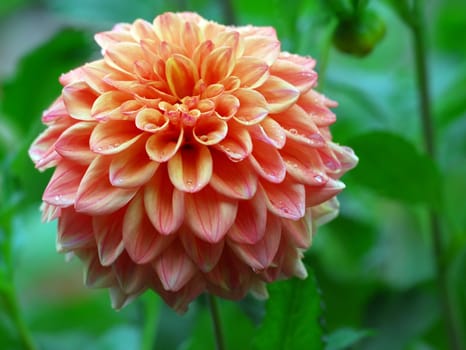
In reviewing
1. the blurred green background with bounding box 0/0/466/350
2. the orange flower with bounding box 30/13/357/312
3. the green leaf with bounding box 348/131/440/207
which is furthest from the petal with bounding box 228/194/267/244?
the green leaf with bounding box 348/131/440/207

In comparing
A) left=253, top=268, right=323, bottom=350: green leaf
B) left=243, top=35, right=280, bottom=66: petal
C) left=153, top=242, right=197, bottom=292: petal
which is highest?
left=243, top=35, right=280, bottom=66: petal

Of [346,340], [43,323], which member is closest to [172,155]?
[346,340]

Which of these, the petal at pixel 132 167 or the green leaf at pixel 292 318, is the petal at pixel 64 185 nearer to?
the petal at pixel 132 167

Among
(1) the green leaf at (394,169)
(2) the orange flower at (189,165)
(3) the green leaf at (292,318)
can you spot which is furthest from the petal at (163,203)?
(1) the green leaf at (394,169)

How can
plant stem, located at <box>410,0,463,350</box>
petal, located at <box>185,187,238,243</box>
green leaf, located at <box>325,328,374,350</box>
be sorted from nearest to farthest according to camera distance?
petal, located at <box>185,187,238,243</box> < green leaf, located at <box>325,328,374,350</box> < plant stem, located at <box>410,0,463,350</box>

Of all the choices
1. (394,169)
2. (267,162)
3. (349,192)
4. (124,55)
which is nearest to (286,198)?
(267,162)

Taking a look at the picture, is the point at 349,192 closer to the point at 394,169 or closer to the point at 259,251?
the point at 394,169

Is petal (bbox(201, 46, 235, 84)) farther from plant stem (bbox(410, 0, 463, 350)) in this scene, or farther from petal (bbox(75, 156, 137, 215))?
plant stem (bbox(410, 0, 463, 350))
